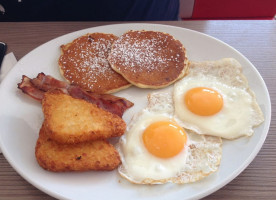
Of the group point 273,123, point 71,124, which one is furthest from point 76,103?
point 273,123

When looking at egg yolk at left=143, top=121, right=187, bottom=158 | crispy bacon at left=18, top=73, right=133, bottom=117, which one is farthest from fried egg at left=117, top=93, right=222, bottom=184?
crispy bacon at left=18, top=73, right=133, bottom=117

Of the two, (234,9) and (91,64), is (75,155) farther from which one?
(234,9)

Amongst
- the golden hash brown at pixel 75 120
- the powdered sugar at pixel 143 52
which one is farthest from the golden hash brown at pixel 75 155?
the powdered sugar at pixel 143 52

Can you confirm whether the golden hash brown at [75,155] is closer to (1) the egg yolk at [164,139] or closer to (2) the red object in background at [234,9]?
(1) the egg yolk at [164,139]

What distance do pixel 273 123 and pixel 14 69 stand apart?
4.51ft

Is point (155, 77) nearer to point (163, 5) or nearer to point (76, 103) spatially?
point (76, 103)

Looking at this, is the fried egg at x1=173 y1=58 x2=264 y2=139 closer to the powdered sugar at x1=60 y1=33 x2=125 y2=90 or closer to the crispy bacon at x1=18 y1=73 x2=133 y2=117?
the crispy bacon at x1=18 y1=73 x2=133 y2=117

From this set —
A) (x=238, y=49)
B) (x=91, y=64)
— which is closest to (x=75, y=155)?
(x=91, y=64)

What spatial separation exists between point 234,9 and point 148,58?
1.70 m

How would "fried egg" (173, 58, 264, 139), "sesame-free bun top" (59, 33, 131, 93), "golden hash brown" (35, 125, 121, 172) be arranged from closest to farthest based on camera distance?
"golden hash brown" (35, 125, 121, 172)
"fried egg" (173, 58, 264, 139)
"sesame-free bun top" (59, 33, 131, 93)

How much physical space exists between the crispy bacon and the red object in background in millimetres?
1845

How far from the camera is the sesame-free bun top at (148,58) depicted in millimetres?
1544

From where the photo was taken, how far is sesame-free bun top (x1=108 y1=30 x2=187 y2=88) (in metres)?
1.54

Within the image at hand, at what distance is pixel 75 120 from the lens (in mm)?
1242
